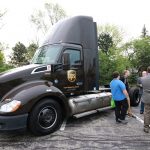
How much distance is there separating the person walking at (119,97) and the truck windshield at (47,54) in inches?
76.3

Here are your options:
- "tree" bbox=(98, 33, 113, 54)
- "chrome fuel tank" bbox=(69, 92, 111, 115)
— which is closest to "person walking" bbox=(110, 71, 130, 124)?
"chrome fuel tank" bbox=(69, 92, 111, 115)

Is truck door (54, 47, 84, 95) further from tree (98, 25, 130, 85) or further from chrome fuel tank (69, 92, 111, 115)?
tree (98, 25, 130, 85)

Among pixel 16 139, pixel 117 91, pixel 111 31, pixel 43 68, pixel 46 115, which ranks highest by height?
pixel 111 31

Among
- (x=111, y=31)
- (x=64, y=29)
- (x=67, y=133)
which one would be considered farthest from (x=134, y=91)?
(x=111, y=31)

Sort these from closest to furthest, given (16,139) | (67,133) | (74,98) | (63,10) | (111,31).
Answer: (16,139) → (67,133) → (74,98) → (63,10) → (111,31)

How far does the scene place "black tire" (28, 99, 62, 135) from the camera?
21.7 ft

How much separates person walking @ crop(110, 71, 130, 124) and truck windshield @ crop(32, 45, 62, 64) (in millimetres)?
1939

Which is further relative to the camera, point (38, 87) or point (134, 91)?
point (134, 91)

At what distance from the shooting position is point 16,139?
6.48 metres

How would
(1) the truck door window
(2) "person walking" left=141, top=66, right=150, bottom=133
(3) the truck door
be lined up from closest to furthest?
(2) "person walking" left=141, top=66, right=150, bottom=133 < (3) the truck door < (1) the truck door window

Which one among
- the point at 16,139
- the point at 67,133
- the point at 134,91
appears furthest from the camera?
the point at 134,91

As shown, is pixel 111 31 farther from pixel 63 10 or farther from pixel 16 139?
pixel 16 139

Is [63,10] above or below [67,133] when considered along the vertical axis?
above

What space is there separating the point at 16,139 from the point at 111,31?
139ft
